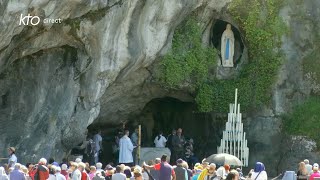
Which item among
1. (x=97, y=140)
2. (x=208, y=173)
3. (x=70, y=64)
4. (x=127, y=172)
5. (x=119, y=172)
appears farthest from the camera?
(x=97, y=140)

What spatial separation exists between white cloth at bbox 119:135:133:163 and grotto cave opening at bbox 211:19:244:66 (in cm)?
558

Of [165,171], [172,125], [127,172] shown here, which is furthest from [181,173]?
[172,125]

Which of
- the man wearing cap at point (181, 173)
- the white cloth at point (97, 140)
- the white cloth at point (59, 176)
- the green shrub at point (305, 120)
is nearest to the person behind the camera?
the white cloth at point (59, 176)

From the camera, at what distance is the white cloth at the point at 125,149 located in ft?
96.6

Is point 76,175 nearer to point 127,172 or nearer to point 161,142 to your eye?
point 127,172

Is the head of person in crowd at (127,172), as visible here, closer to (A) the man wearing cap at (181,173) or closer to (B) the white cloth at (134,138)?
(A) the man wearing cap at (181,173)

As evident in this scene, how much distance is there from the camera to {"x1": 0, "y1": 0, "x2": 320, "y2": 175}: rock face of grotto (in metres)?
26.3

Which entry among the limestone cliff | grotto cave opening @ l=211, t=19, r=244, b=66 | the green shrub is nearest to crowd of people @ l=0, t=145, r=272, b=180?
the limestone cliff

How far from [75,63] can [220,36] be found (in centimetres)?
695

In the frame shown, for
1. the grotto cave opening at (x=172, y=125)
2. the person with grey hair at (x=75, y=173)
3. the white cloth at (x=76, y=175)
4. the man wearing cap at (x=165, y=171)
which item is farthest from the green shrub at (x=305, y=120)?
the white cloth at (x=76, y=175)

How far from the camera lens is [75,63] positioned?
92.9 ft

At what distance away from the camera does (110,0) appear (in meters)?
27.2

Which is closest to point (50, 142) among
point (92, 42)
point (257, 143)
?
point (92, 42)

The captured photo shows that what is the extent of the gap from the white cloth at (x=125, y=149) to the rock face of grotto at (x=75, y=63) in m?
1.15
